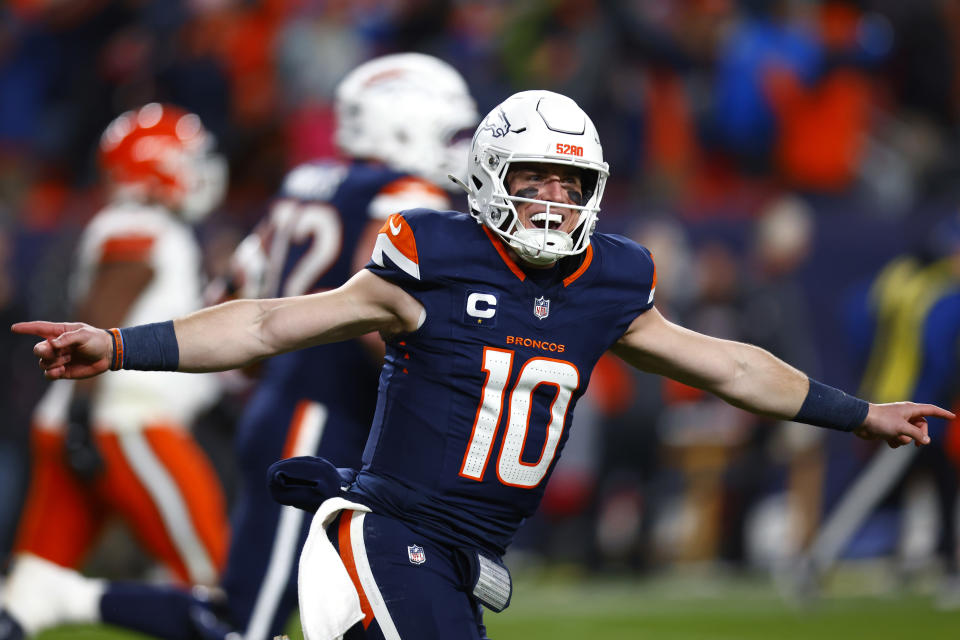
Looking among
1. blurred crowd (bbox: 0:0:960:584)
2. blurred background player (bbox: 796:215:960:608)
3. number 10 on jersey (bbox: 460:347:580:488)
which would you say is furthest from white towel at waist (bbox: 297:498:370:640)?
blurred background player (bbox: 796:215:960:608)

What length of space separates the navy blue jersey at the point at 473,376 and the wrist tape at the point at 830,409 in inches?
23.7

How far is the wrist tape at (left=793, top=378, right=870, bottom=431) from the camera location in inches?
153

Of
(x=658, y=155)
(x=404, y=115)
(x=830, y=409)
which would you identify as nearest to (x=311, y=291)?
(x=404, y=115)

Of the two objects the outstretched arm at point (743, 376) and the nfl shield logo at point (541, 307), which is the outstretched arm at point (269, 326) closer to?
the nfl shield logo at point (541, 307)

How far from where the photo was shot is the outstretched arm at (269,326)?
10.9 feet

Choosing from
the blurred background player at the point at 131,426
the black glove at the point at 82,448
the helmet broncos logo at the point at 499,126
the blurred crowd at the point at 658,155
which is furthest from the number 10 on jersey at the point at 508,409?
the blurred crowd at the point at 658,155

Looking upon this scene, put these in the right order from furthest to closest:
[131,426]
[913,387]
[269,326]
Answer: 1. [913,387]
2. [131,426]
3. [269,326]

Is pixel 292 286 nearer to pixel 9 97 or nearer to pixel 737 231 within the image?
pixel 737 231

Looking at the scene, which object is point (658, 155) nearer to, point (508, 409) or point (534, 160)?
point (534, 160)

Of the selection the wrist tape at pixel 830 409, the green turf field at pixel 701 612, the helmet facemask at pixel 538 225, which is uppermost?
the helmet facemask at pixel 538 225

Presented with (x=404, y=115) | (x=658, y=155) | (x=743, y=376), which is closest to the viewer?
(x=743, y=376)

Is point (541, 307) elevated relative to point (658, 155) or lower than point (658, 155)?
elevated

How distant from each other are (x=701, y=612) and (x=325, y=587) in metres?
5.24

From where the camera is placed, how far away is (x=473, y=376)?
11.7 ft
